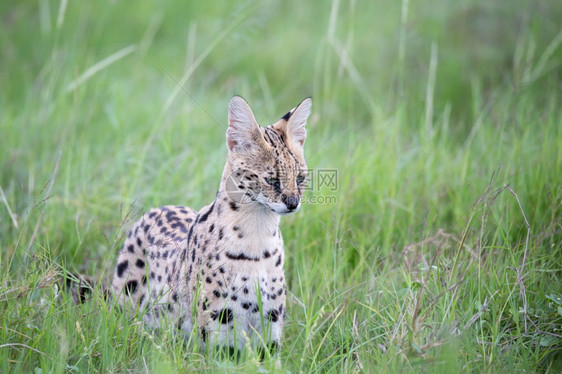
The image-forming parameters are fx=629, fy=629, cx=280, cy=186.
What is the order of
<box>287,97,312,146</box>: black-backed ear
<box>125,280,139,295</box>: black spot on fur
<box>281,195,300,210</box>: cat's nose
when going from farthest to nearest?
<box>125,280,139,295</box>: black spot on fur
<box>287,97,312,146</box>: black-backed ear
<box>281,195,300,210</box>: cat's nose

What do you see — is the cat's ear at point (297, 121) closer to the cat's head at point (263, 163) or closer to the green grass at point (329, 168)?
the cat's head at point (263, 163)

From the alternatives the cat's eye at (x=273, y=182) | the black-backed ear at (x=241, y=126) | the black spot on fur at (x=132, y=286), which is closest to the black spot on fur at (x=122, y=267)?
the black spot on fur at (x=132, y=286)

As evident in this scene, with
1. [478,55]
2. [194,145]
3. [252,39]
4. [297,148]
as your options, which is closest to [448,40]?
[478,55]

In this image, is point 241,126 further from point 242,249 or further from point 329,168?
point 329,168

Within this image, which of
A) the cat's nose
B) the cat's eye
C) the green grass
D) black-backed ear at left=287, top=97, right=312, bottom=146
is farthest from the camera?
black-backed ear at left=287, top=97, right=312, bottom=146

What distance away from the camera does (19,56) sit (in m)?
8.92

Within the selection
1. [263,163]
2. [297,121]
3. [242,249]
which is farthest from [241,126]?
[242,249]

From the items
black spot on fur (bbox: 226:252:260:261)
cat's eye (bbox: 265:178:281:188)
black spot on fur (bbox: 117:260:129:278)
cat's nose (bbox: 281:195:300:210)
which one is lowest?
black spot on fur (bbox: 117:260:129:278)

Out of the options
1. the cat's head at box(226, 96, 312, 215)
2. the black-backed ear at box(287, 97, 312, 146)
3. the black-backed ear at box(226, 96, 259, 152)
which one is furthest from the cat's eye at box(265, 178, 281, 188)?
the black-backed ear at box(287, 97, 312, 146)

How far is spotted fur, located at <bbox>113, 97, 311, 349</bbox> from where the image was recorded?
3922mm

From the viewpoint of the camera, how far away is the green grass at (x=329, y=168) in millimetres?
3775

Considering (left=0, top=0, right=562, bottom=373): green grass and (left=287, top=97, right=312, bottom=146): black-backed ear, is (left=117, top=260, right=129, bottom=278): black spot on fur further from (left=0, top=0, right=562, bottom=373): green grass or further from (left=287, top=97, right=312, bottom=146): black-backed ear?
(left=287, top=97, right=312, bottom=146): black-backed ear

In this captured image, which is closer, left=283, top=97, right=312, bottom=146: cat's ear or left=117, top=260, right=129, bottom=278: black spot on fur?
left=283, top=97, right=312, bottom=146: cat's ear

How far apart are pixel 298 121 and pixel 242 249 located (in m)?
1.00
